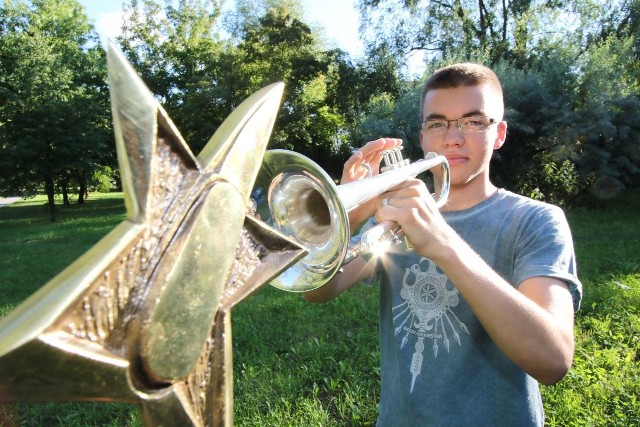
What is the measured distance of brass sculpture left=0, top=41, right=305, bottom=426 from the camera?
1.77 ft

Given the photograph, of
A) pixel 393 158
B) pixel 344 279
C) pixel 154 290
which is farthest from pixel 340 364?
pixel 154 290

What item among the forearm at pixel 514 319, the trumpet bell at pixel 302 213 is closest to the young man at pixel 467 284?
the forearm at pixel 514 319

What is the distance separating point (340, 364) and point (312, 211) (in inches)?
96.3

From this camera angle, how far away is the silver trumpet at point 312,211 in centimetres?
128

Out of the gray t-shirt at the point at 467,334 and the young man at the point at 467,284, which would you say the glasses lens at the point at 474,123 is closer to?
the young man at the point at 467,284

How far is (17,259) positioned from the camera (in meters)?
8.84

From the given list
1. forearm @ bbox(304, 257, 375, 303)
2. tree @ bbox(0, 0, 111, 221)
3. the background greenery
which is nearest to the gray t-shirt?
forearm @ bbox(304, 257, 375, 303)

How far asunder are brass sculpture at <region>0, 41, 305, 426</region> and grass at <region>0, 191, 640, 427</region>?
8.54ft

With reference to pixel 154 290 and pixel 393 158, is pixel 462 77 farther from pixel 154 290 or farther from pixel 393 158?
pixel 154 290

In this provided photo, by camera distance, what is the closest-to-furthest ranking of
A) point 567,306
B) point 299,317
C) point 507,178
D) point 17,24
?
1. point 567,306
2. point 299,317
3. point 507,178
4. point 17,24

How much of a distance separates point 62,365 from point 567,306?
4.32 ft

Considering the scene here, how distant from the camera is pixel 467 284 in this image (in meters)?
1.28

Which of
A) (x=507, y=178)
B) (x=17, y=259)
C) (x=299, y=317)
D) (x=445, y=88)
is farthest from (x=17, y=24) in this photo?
(x=445, y=88)

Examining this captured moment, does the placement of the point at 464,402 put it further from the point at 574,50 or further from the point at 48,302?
the point at 574,50
